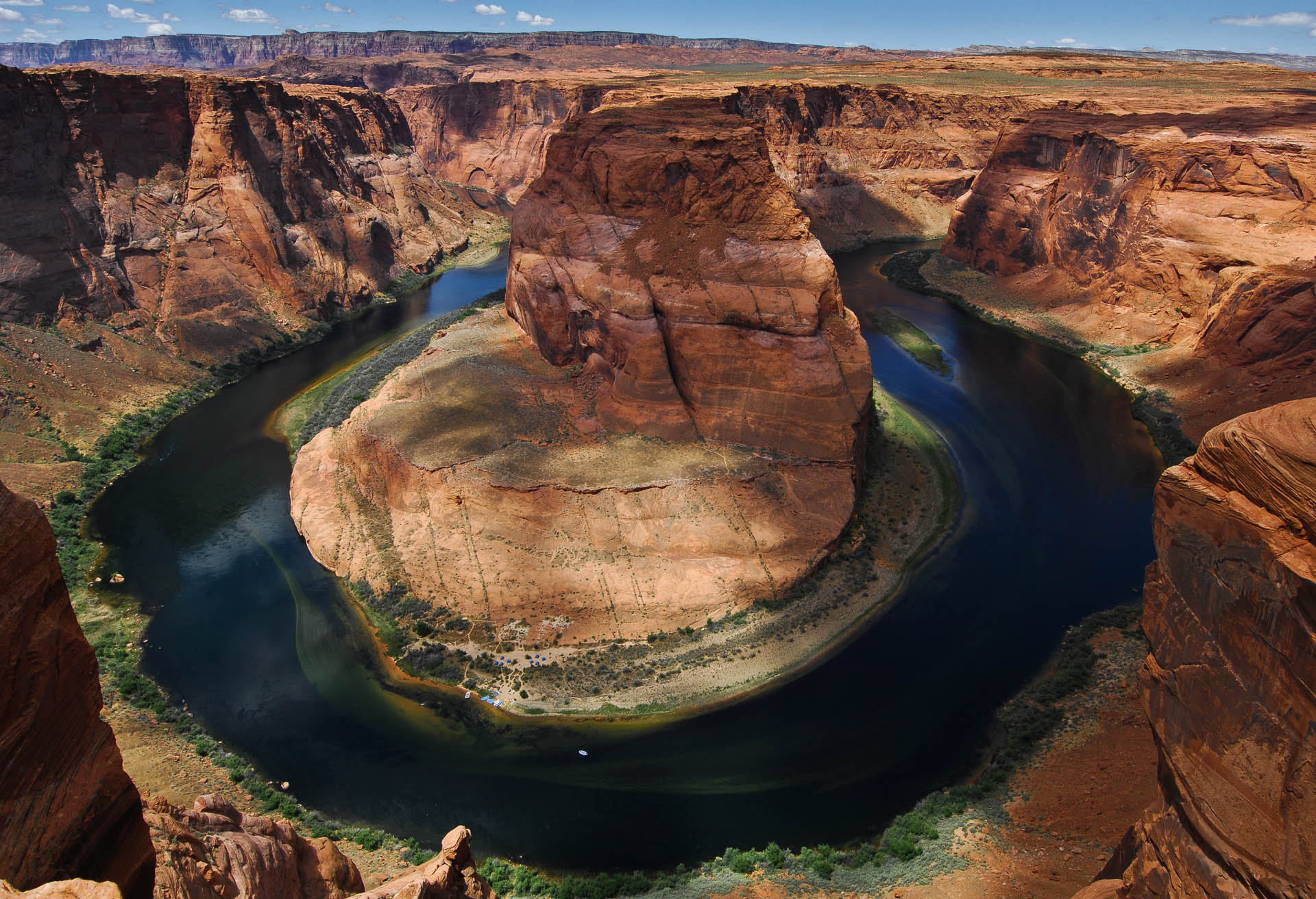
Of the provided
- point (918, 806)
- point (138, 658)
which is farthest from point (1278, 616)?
point (138, 658)

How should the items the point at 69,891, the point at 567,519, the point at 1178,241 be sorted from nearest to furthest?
the point at 69,891
the point at 567,519
the point at 1178,241

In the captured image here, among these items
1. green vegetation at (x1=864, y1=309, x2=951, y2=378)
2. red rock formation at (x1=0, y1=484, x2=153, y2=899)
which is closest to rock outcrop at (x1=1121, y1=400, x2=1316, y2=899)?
red rock formation at (x1=0, y1=484, x2=153, y2=899)

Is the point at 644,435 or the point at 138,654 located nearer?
the point at 138,654

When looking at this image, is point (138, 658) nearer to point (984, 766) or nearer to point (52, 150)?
point (984, 766)

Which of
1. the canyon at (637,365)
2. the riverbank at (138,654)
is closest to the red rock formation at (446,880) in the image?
the canyon at (637,365)

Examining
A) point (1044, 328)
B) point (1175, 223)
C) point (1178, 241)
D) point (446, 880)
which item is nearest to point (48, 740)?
point (446, 880)

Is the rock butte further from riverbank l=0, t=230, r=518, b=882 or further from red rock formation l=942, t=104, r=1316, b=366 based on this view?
red rock formation l=942, t=104, r=1316, b=366

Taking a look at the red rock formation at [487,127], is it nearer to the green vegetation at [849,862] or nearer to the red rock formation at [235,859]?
the green vegetation at [849,862]

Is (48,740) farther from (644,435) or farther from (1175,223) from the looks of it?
(1175,223)
